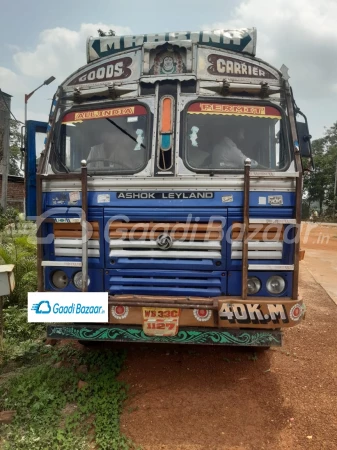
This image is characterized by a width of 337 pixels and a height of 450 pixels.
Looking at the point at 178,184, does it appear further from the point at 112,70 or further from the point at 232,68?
the point at 112,70

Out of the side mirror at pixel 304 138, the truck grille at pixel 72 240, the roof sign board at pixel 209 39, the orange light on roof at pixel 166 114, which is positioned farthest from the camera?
the roof sign board at pixel 209 39

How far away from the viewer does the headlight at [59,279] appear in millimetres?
3688

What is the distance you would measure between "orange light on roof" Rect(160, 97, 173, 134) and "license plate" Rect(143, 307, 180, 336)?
67.5 inches

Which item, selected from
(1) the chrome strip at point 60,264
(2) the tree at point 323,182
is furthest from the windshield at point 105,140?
(2) the tree at point 323,182

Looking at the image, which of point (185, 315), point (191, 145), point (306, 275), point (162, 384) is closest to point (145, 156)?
point (191, 145)

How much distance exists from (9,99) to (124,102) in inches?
772

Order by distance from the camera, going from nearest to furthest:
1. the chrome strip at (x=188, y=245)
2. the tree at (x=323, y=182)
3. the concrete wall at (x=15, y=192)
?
the chrome strip at (x=188, y=245), the concrete wall at (x=15, y=192), the tree at (x=323, y=182)

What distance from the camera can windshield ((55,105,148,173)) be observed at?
391cm

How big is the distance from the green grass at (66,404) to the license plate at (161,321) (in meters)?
0.75

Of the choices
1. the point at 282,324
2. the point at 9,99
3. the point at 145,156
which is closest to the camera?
the point at 282,324

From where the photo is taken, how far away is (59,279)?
3.71m

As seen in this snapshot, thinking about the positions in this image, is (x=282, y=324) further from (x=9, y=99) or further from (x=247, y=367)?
(x=9, y=99)

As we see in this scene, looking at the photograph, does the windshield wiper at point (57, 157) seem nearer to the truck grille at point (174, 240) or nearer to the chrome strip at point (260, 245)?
the truck grille at point (174, 240)

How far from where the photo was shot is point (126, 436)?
306 centimetres
